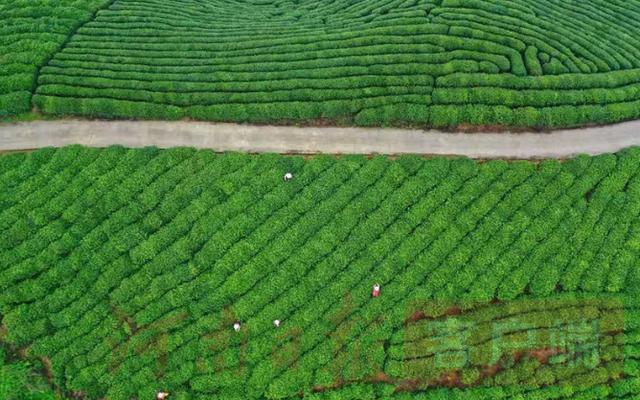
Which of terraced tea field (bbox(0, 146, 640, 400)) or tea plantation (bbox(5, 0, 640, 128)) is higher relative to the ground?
tea plantation (bbox(5, 0, 640, 128))

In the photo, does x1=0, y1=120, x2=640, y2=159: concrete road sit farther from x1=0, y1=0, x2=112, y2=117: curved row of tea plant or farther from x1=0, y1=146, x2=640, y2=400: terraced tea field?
x1=0, y1=0, x2=112, y2=117: curved row of tea plant

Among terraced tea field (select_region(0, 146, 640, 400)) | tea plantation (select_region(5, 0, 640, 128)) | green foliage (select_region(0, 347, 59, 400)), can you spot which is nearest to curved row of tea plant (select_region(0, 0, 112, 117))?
tea plantation (select_region(5, 0, 640, 128))

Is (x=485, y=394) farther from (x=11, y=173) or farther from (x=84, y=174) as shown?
(x=11, y=173)

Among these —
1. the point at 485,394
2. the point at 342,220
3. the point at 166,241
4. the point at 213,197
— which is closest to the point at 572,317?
the point at 485,394

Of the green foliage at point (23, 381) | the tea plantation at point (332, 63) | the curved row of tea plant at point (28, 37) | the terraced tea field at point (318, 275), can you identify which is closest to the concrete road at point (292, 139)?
the tea plantation at point (332, 63)

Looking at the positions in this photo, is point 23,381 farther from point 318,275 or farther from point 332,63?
point 332,63

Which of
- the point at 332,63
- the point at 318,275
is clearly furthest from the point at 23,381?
the point at 332,63
